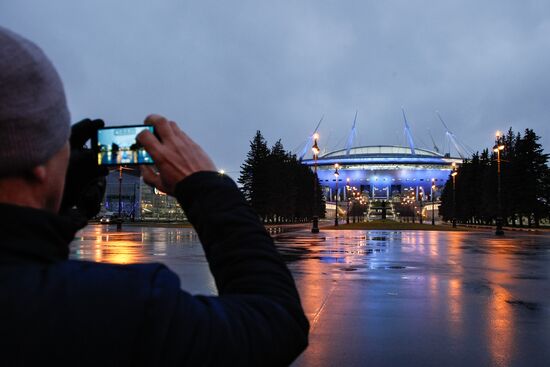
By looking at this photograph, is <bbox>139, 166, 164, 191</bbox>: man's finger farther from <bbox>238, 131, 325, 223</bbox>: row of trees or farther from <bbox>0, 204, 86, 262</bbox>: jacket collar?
<bbox>238, 131, 325, 223</bbox>: row of trees

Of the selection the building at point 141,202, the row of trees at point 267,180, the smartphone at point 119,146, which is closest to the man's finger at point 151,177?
the smartphone at point 119,146

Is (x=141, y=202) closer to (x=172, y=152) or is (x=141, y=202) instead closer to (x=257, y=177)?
(x=257, y=177)

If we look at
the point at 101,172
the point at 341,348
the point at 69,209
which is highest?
the point at 101,172

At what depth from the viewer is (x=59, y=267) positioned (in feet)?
3.72

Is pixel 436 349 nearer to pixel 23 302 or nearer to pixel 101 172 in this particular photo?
pixel 101 172

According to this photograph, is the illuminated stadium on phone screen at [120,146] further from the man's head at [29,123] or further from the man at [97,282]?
the man's head at [29,123]

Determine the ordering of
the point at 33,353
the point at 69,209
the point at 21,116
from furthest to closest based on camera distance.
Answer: the point at 69,209 → the point at 21,116 → the point at 33,353

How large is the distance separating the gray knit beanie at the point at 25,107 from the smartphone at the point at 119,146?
47 cm

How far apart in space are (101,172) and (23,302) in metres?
0.63

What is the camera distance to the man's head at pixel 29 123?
1.19 meters

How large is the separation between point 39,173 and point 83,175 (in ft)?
0.97

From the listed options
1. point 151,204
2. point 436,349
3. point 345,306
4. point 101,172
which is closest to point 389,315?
point 345,306

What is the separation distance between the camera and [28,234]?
1.15 meters

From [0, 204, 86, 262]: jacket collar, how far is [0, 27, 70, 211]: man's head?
0.29ft
